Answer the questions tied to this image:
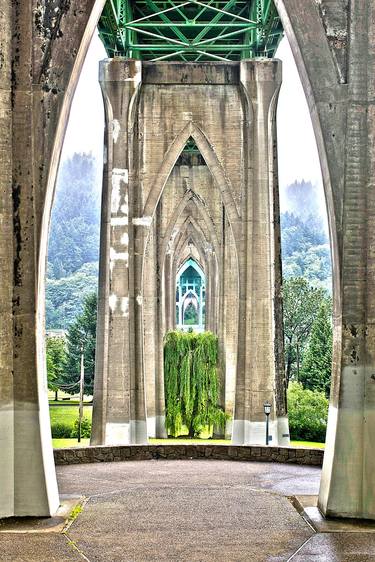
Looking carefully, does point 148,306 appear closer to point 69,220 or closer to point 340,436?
point 340,436

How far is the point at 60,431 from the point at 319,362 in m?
15.9

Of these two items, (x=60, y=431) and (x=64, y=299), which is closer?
(x=60, y=431)

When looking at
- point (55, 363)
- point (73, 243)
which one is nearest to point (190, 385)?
Answer: point (55, 363)

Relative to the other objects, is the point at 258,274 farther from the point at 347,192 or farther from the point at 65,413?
the point at 65,413

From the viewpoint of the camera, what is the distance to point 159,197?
32625 mm

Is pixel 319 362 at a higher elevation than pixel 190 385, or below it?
higher

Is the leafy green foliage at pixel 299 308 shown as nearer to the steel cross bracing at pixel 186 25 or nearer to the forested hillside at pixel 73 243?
the steel cross bracing at pixel 186 25

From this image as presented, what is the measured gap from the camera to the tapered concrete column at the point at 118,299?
30.2 m

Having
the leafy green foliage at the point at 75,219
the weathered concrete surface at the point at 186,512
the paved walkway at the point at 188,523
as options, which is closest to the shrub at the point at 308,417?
the weathered concrete surface at the point at 186,512

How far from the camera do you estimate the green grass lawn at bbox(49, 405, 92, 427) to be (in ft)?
176

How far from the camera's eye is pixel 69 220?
15225cm

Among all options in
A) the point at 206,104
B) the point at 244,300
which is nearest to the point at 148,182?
the point at 206,104

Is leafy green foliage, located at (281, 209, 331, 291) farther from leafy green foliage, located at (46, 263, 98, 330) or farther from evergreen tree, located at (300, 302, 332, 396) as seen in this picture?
evergreen tree, located at (300, 302, 332, 396)

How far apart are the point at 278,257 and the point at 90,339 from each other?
1228 inches
